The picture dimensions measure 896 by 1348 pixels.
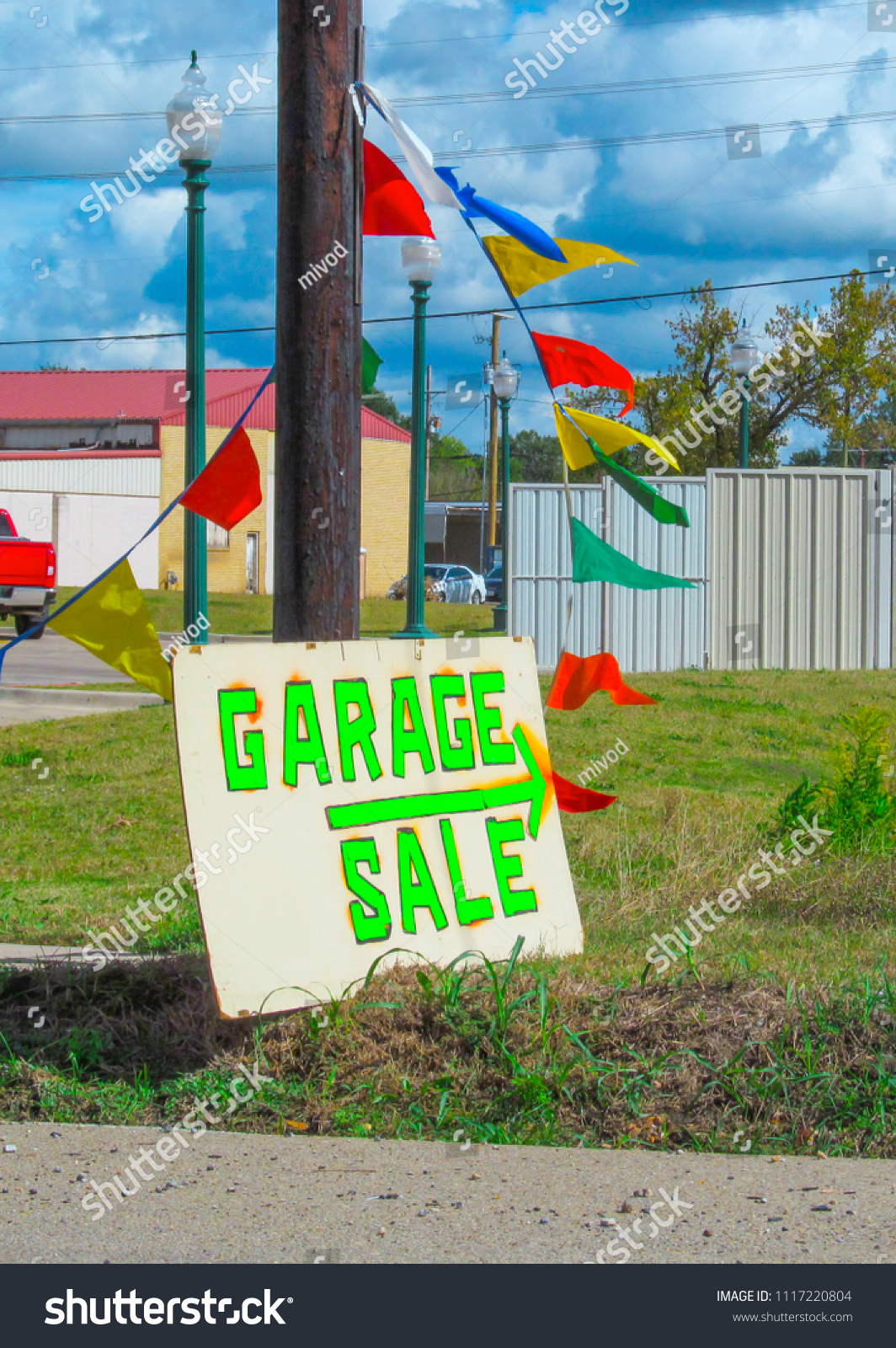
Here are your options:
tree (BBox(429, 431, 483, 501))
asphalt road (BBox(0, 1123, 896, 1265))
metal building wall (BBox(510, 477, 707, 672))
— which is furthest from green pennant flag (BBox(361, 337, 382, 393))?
tree (BBox(429, 431, 483, 501))

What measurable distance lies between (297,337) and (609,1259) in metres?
3.26

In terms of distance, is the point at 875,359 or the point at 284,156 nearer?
the point at 284,156

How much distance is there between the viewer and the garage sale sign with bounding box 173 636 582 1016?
423cm

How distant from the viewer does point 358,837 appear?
449cm

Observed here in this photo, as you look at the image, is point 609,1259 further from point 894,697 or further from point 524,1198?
point 894,697

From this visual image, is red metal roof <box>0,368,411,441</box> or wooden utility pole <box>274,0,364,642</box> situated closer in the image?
wooden utility pole <box>274,0,364,642</box>

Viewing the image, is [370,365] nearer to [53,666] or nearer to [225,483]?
[225,483]

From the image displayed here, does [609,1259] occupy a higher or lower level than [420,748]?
lower

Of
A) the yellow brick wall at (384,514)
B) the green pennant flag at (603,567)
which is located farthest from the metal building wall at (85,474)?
the green pennant flag at (603,567)

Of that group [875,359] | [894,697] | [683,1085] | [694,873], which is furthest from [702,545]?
[875,359]

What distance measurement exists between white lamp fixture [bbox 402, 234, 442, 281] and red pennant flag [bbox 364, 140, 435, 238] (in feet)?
29.0

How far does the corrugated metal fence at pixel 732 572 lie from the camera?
16562 mm

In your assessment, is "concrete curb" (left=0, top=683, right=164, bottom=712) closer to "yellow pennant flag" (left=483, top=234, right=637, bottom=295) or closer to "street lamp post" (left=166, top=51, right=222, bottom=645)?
"street lamp post" (left=166, top=51, right=222, bottom=645)

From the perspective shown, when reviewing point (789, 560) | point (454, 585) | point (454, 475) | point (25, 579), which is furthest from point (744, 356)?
point (454, 475)
